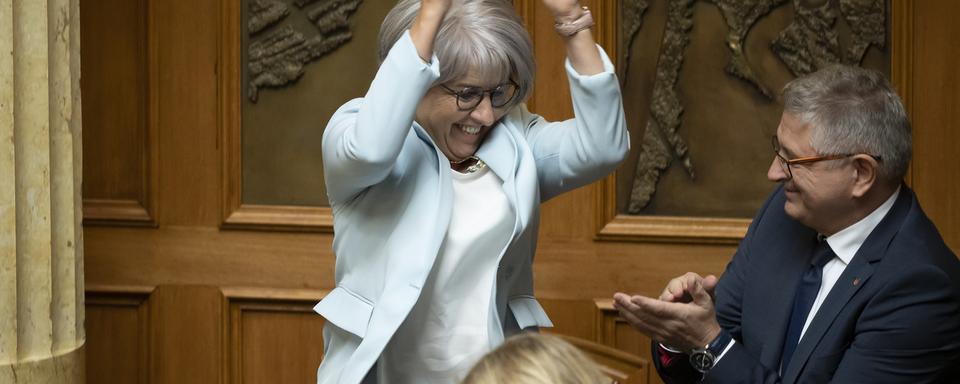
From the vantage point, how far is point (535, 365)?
140 cm

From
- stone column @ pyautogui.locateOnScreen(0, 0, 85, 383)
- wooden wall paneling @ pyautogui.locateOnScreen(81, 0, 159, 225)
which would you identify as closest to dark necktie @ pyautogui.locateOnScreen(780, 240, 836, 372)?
stone column @ pyautogui.locateOnScreen(0, 0, 85, 383)

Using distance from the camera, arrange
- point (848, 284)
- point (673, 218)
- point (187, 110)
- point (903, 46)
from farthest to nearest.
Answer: point (187, 110), point (673, 218), point (903, 46), point (848, 284)

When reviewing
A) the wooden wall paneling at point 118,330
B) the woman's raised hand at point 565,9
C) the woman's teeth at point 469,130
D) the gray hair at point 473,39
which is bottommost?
the wooden wall paneling at point 118,330

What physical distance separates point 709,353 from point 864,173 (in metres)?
0.41

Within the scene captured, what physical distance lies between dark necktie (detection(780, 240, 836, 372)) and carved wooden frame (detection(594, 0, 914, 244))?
1.00m

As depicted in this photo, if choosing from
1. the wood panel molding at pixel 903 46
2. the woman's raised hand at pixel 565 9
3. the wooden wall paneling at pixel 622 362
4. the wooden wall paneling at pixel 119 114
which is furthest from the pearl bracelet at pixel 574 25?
the wooden wall paneling at pixel 119 114

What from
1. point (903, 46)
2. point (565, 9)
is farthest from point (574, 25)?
point (903, 46)

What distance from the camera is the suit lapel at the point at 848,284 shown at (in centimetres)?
224

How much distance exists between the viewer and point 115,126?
3.61 m

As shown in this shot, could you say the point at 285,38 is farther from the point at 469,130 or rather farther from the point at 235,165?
the point at 469,130

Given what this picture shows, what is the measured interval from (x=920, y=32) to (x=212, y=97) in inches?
71.7

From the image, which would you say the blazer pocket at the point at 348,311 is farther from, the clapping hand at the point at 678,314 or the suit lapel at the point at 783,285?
the suit lapel at the point at 783,285

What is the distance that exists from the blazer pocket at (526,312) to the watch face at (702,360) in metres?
0.31

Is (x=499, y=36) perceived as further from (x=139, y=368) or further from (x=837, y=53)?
(x=139, y=368)
